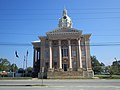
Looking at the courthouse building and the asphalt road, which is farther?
the courthouse building

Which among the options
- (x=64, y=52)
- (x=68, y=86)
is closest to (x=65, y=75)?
(x=64, y=52)

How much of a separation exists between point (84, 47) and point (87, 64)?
635 cm

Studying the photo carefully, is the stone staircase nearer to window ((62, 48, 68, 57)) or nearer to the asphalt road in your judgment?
window ((62, 48, 68, 57))

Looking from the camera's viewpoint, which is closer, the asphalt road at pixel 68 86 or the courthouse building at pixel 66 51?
the asphalt road at pixel 68 86

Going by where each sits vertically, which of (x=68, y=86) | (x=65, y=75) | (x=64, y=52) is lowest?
(x=65, y=75)

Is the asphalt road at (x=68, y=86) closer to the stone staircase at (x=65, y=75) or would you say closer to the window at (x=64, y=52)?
the stone staircase at (x=65, y=75)

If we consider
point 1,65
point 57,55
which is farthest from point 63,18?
point 1,65

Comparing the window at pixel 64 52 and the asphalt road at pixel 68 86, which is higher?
the window at pixel 64 52

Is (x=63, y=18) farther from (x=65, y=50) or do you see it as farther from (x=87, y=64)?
(x=87, y=64)

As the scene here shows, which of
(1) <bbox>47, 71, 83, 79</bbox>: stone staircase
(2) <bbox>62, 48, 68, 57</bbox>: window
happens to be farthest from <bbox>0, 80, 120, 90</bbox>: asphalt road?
(2) <bbox>62, 48, 68, 57</bbox>: window

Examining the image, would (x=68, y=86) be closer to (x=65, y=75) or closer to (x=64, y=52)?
(x=65, y=75)

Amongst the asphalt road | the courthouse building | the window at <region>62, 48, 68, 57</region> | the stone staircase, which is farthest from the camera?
the window at <region>62, 48, 68, 57</region>

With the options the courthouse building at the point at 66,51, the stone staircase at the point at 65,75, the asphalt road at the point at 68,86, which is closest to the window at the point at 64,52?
the courthouse building at the point at 66,51

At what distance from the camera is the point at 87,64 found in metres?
62.2
